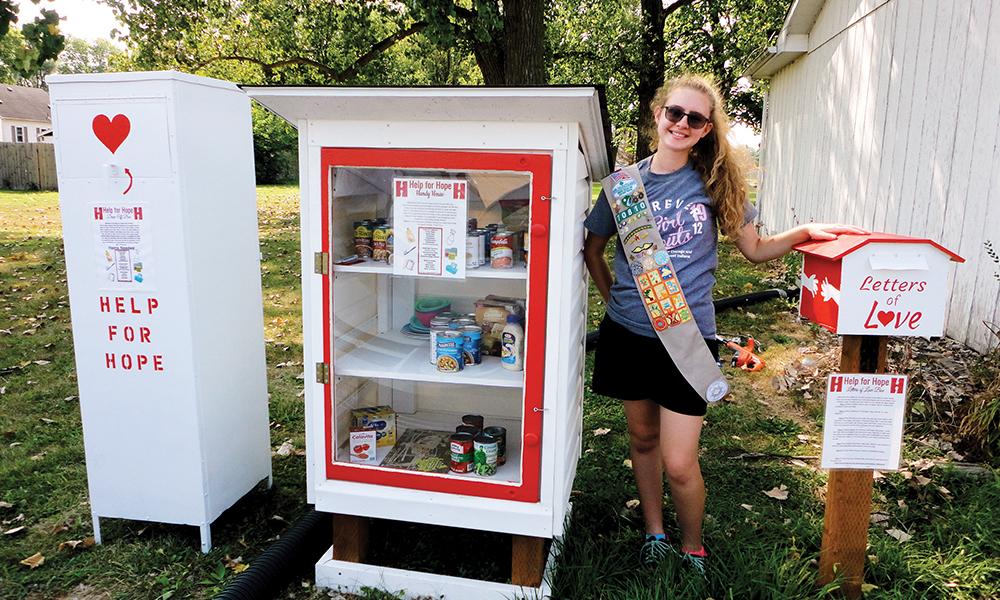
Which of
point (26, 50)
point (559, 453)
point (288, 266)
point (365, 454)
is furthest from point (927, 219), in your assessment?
point (288, 266)

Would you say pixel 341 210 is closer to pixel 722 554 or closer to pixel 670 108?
pixel 670 108

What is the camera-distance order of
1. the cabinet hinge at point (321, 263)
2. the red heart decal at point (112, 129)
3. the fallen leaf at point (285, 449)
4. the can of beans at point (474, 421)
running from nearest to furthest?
the cabinet hinge at point (321, 263) < the red heart decal at point (112, 129) < the can of beans at point (474, 421) < the fallen leaf at point (285, 449)

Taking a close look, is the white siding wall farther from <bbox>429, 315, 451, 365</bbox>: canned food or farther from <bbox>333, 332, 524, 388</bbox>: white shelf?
<bbox>429, 315, 451, 365</bbox>: canned food

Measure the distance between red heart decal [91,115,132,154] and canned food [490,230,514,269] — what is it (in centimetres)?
151

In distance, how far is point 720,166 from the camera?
2539 mm

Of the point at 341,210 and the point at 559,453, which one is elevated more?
the point at 341,210

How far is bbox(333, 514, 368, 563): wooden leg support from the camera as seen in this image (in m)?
2.85

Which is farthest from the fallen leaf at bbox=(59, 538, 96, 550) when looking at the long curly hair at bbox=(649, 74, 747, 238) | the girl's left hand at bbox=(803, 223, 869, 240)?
the girl's left hand at bbox=(803, 223, 869, 240)

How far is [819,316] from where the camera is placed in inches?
97.7

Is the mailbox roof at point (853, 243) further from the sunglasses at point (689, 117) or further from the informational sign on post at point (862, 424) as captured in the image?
the sunglasses at point (689, 117)

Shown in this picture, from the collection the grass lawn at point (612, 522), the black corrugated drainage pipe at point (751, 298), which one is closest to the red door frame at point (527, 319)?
the grass lawn at point (612, 522)

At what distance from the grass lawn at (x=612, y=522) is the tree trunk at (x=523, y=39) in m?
4.69

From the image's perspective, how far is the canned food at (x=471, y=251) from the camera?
→ 2.75m

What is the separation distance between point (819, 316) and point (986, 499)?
152 centimetres
